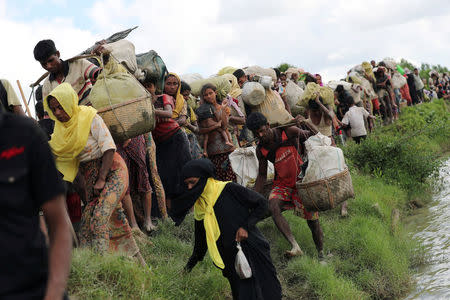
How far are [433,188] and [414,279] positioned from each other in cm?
546

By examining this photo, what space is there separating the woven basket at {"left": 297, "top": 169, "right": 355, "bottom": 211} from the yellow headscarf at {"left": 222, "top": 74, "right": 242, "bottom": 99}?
9.28 feet

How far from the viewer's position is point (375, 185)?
10.5 m

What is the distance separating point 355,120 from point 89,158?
810 cm

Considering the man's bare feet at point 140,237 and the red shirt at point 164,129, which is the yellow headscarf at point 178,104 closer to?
the red shirt at point 164,129

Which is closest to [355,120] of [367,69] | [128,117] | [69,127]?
[367,69]

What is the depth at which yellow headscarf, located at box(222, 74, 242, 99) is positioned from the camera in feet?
27.4

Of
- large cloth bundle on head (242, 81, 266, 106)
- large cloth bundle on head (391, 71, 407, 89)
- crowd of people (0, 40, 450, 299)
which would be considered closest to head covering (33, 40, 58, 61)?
crowd of people (0, 40, 450, 299)

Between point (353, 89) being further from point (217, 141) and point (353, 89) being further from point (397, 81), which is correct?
point (217, 141)

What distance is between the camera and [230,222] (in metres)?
4.51

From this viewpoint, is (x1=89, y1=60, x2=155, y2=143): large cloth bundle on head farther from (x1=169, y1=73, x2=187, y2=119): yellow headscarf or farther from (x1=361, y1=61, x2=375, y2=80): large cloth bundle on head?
(x1=361, y1=61, x2=375, y2=80): large cloth bundle on head

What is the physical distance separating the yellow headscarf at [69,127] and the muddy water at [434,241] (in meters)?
4.19

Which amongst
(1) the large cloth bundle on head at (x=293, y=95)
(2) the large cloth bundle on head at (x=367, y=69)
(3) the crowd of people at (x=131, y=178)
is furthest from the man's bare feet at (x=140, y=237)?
(2) the large cloth bundle on head at (x=367, y=69)

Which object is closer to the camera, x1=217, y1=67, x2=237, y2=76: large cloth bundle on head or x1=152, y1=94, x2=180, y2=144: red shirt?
x1=152, y1=94, x2=180, y2=144: red shirt

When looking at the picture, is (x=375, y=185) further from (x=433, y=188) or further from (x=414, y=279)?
(x=414, y=279)
